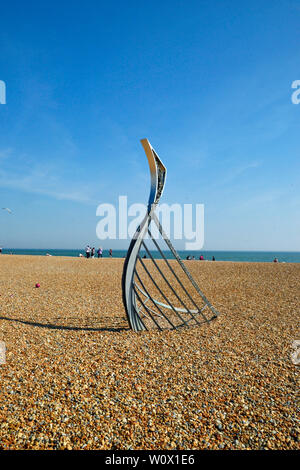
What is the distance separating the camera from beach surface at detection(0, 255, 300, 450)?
134 inches

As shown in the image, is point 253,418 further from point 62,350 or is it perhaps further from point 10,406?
point 62,350

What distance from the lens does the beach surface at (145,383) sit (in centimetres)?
341

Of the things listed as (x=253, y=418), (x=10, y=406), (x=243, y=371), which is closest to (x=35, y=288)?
(x=10, y=406)

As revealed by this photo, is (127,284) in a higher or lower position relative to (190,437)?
higher

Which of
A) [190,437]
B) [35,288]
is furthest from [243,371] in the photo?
[35,288]

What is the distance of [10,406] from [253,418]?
3565 millimetres

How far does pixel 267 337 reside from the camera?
7102mm

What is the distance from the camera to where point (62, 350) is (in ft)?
19.4

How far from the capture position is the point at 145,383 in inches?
183
